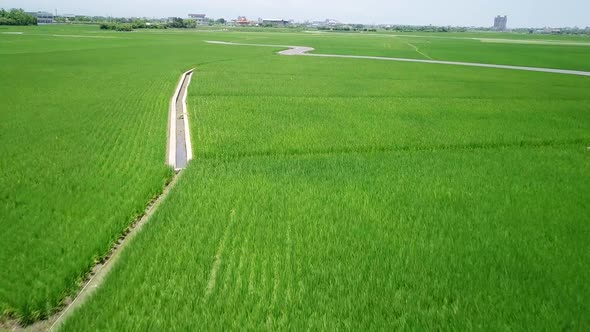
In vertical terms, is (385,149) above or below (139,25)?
below

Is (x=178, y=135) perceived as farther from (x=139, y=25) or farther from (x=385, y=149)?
(x=139, y=25)

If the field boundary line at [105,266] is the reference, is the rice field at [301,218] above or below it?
above

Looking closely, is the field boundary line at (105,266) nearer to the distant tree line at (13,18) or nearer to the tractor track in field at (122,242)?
the tractor track in field at (122,242)

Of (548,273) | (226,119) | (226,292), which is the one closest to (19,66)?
(226,119)

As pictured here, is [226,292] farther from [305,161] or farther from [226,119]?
[226,119]

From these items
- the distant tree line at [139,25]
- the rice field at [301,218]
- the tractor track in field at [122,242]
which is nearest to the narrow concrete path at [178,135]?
the tractor track in field at [122,242]

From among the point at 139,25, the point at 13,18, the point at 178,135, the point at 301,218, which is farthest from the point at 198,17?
the point at 301,218
